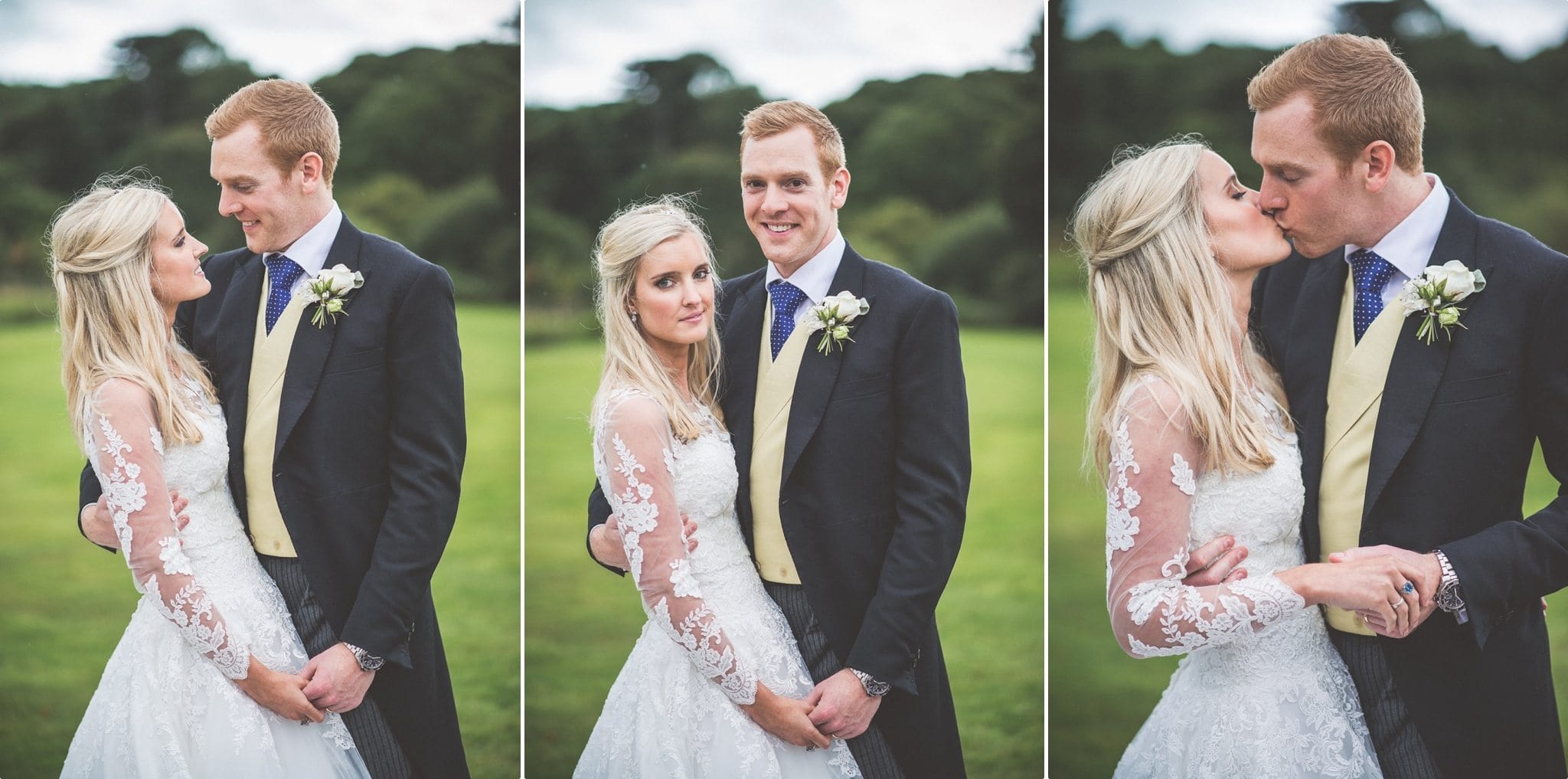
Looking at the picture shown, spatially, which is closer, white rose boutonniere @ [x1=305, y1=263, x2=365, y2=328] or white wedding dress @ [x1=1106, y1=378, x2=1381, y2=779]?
white wedding dress @ [x1=1106, y1=378, x2=1381, y2=779]

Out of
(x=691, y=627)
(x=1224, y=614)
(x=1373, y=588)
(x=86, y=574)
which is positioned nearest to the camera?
(x=1224, y=614)

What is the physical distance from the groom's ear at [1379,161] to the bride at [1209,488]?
0.94 feet

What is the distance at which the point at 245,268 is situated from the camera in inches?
165

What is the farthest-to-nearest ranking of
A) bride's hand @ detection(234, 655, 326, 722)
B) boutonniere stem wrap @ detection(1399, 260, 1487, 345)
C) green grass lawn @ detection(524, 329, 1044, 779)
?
green grass lawn @ detection(524, 329, 1044, 779) → bride's hand @ detection(234, 655, 326, 722) → boutonniere stem wrap @ detection(1399, 260, 1487, 345)

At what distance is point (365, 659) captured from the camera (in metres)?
4.21

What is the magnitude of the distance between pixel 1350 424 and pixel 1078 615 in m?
1.20

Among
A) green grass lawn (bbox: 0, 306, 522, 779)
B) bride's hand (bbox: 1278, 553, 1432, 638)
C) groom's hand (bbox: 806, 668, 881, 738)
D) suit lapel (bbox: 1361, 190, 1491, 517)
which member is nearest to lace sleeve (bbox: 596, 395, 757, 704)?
groom's hand (bbox: 806, 668, 881, 738)

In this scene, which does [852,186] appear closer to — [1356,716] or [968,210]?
[968,210]

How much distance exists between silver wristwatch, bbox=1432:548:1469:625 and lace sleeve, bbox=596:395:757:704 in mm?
1908

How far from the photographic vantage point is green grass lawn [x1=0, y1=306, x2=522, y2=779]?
4.45 meters

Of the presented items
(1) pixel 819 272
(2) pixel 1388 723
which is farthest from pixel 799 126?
(2) pixel 1388 723

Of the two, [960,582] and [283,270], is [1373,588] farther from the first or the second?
[283,270]

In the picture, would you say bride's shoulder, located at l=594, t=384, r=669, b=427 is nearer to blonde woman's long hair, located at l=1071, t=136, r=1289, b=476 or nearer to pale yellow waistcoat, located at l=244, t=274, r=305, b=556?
pale yellow waistcoat, located at l=244, t=274, r=305, b=556

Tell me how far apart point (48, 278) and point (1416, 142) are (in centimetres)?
413
